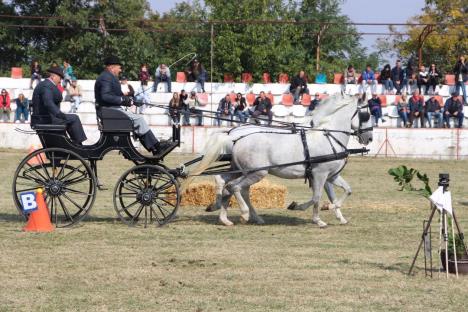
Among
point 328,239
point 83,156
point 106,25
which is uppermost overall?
point 106,25

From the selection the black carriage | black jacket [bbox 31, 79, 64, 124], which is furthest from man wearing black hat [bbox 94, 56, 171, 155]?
black jacket [bbox 31, 79, 64, 124]

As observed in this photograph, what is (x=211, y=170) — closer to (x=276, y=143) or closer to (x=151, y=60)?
(x=276, y=143)

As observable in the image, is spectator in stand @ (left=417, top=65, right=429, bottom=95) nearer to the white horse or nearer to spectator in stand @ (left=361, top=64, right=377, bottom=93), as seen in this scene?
spectator in stand @ (left=361, top=64, right=377, bottom=93)

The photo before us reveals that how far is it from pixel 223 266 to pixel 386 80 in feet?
85.5

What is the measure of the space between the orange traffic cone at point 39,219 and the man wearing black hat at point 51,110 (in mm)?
1021

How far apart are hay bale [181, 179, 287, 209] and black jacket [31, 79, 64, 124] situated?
407 centimetres

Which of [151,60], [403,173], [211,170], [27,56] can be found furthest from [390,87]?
[403,173]

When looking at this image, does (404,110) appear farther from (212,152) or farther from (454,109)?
(212,152)

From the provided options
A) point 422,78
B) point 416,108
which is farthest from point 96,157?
point 422,78

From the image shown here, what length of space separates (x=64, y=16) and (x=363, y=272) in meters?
31.2

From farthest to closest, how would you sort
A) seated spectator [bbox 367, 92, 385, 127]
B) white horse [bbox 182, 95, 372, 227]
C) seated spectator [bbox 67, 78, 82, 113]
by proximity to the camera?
1. seated spectator [bbox 67, 78, 82, 113]
2. seated spectator [bbox 367, 92, 385, 127]
3. white horse [bbox 182, 95, 372, 227]

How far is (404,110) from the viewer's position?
33.5m

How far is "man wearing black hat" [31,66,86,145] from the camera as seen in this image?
12.8 metres

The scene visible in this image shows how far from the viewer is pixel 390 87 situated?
3556cm
